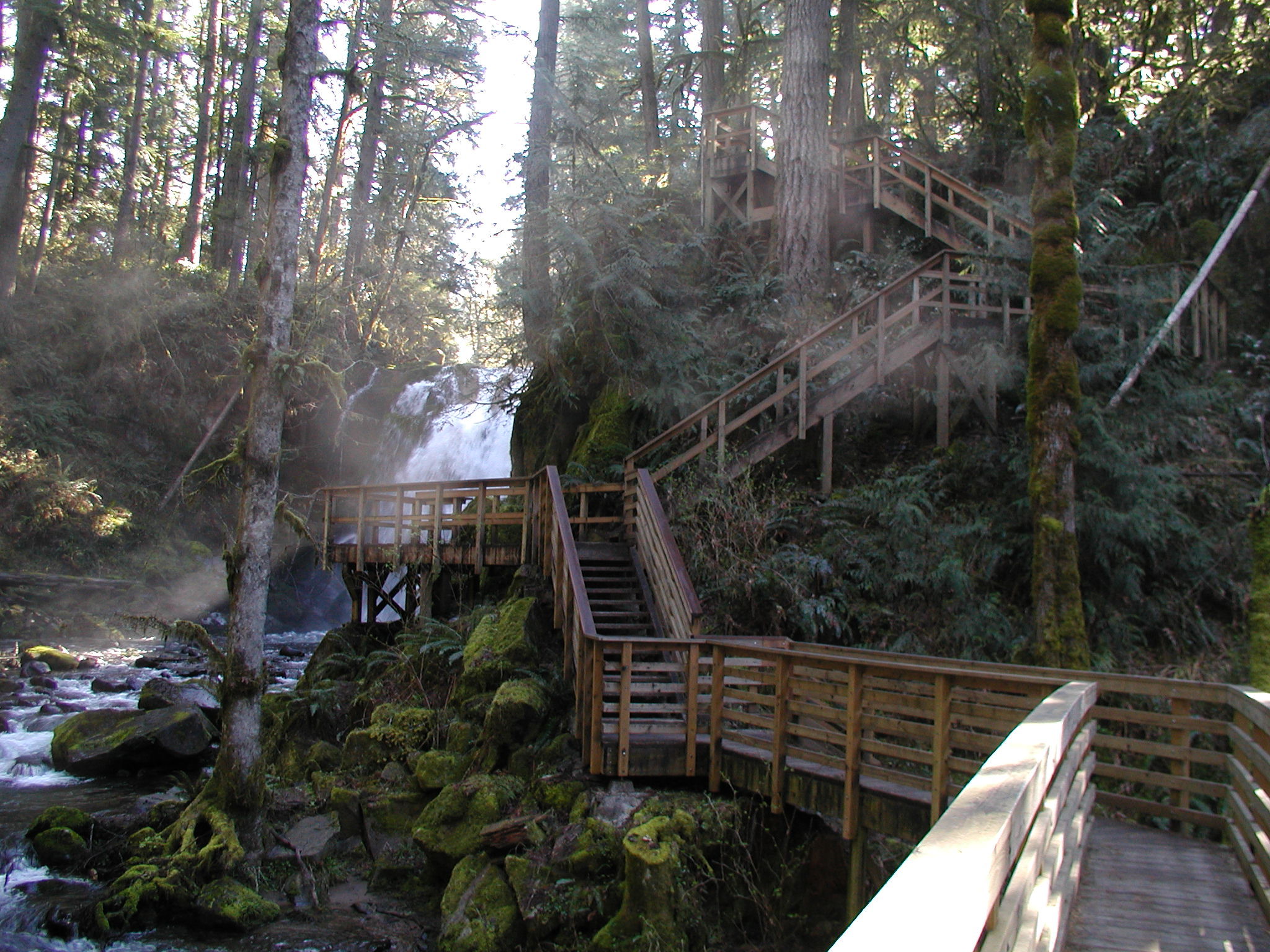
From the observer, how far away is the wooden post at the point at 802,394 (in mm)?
11648

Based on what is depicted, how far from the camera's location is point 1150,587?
32.2 ft

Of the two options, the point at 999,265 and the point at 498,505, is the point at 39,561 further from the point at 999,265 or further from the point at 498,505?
the point at 999,265

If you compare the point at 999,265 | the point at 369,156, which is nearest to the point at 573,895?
the point at 999,265

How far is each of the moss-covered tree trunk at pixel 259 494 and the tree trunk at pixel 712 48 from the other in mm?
14002

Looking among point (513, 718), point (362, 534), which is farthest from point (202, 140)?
point (513, 718)

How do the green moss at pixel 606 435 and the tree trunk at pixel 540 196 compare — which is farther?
the tree trunk at pixel 540 196

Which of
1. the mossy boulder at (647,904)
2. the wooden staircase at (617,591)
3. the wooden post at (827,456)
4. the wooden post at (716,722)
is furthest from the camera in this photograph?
the wooden post at (827,456)

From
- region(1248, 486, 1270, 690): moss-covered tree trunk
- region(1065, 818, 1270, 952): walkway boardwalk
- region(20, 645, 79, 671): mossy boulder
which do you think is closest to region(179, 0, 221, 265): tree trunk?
region(20, 645, 79, 671): mossy boulder

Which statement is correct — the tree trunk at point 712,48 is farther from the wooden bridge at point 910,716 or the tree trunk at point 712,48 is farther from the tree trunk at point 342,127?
the tree trunk at point 342,127

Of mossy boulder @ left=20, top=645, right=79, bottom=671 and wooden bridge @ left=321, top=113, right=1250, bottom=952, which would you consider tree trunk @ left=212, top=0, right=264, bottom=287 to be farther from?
wooden bridge @ left=321, top=113, right=1250, bottom=952

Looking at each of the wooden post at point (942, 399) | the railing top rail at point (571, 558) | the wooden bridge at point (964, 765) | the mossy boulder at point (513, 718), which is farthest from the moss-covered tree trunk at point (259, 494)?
the wooden post at point (942, 399)

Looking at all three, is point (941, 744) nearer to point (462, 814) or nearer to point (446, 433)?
point (462, 814)

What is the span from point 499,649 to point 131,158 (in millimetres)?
23657

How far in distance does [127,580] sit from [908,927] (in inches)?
914
